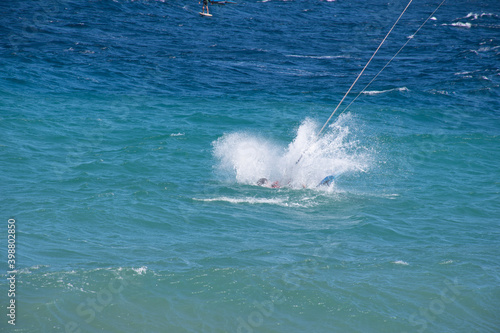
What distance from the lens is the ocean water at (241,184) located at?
36.4ft

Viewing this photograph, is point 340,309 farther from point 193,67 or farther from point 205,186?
point 193,67

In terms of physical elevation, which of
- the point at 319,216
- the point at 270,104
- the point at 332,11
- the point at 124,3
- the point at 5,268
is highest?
the point at 332,11

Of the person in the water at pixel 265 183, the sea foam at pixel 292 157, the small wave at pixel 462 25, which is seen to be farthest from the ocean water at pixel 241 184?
the small wave at pixel 462 25

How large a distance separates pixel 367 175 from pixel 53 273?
13.8 meters

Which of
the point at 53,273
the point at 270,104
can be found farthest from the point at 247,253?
the point at 270,104

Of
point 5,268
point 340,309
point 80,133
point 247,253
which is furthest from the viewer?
point 80,133

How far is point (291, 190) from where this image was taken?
19016 mm

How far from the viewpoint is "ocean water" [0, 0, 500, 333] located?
36.4 ft

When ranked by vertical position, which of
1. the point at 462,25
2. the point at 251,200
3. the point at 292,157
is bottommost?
the point at 251,200

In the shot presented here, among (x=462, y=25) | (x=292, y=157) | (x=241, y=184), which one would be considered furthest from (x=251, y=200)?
(x=462, y=25)

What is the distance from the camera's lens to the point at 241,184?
1948cm

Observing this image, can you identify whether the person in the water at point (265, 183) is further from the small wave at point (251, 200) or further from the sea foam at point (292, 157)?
the small wave at point (251, 200)

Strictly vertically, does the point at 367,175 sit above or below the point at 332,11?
below

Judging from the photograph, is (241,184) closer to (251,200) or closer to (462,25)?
(251,200)
